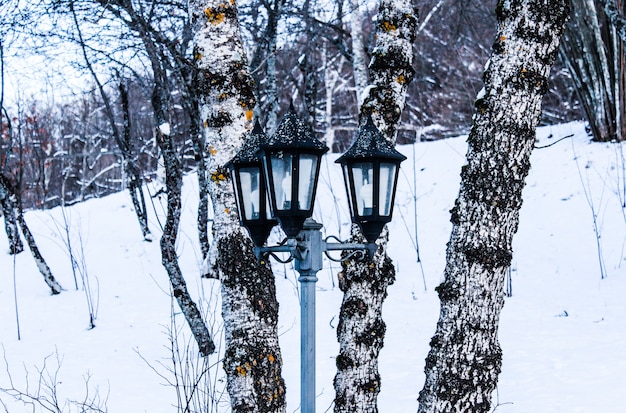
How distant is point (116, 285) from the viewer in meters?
8.38

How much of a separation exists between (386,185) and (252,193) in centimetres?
53

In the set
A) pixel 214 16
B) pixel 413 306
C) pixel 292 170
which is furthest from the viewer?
pixel 413 306

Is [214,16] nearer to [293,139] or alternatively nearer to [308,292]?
[293,139]

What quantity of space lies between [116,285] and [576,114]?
499 inches

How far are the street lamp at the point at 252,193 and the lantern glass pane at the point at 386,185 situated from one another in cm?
43

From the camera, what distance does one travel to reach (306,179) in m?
2.19

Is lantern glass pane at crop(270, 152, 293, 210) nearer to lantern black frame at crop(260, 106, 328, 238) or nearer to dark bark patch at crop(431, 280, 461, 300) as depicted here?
lantern black frame at crop(260, 106, 328, 238)

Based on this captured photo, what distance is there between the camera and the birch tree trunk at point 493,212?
2887 mm

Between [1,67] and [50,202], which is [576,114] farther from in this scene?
[50,202]

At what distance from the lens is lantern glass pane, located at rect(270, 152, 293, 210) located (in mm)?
2160

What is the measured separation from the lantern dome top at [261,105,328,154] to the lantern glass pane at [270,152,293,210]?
0.03 m

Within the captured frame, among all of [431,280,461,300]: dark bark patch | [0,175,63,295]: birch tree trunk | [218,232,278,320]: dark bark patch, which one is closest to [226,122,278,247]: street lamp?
[218,232,278,320]: dark bark patch

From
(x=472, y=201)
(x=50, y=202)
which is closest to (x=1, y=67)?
(x=472, y=201)

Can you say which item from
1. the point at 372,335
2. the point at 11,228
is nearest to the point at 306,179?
the point at 372,335
